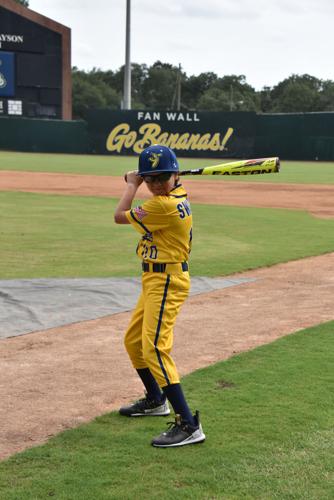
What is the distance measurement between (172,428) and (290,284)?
5027 millimetres

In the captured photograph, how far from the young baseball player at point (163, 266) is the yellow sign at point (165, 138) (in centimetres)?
3791

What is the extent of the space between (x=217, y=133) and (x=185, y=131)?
2.02 metres

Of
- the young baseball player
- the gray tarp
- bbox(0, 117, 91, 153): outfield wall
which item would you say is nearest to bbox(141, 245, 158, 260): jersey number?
the young baseball player

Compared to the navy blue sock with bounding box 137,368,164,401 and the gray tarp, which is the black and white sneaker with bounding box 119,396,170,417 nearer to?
the navy blue sock with bounding box 137,368,164,401

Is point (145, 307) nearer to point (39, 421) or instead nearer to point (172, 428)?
point (172, 428)

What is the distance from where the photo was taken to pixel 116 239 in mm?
12414

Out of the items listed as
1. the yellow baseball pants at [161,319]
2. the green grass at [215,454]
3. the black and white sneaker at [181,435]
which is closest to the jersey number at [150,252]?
the yellow baseball pants at [161,319]

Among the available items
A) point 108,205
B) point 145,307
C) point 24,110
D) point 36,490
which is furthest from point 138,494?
point 24,110

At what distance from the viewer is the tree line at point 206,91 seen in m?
107

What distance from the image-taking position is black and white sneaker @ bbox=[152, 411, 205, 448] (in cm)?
401

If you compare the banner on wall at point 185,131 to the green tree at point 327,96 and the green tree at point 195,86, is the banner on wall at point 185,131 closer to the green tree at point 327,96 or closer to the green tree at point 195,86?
the green tree at point 327,96

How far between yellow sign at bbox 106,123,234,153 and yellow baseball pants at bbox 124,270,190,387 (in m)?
38.0

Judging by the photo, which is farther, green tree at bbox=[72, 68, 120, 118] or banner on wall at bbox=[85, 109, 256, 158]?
green tree at bbox=[72, 68, 120, 118]

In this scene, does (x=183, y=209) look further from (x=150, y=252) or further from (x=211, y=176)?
(x=211, y=176)
